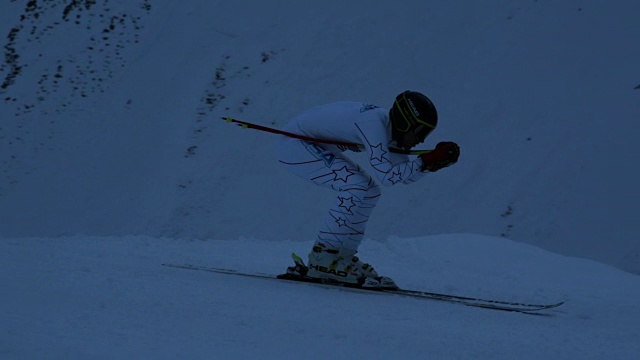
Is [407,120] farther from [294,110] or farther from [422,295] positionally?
[294,110]

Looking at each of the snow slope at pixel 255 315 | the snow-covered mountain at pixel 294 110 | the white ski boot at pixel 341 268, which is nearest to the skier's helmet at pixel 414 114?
the white ski boot at pixel 341 268

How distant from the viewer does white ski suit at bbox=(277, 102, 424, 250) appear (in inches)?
205

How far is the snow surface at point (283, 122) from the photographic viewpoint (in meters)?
7.08

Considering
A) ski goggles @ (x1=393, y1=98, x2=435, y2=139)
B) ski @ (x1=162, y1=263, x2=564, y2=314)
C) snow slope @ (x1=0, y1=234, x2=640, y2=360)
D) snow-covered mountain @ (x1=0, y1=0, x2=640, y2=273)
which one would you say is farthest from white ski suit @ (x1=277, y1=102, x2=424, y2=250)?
snow-covered mountain @ (x1=0, y1=0, x2=640, y2=273)

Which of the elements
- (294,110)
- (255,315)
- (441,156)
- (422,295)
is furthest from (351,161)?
(294,110)

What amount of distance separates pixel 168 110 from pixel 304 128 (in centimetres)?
950

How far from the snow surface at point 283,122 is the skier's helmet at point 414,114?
121 centimetres

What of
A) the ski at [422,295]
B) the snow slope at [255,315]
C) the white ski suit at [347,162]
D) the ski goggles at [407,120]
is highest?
the ski goggles at [407,120]

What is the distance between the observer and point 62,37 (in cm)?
1664

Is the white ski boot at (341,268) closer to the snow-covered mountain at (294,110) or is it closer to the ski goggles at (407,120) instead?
the ski goggles at (407,120)

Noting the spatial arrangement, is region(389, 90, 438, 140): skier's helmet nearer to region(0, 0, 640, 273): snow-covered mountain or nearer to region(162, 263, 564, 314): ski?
region(162, 263, 564, 314): ski

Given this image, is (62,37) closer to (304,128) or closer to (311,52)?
(311,52)

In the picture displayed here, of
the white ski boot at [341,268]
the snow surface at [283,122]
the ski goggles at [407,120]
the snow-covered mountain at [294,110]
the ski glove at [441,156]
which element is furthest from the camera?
the snow-covered mountain at [294,110]

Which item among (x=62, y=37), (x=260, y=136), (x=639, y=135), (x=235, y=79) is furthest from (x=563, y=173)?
(x=62, y=37)
